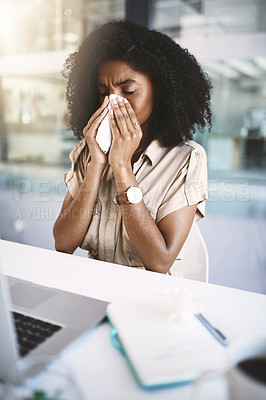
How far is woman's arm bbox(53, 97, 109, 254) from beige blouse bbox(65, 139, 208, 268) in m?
0.05

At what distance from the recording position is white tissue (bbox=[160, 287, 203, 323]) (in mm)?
594

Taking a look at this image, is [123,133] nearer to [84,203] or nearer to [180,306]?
[84,203]

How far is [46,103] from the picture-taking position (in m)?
3.25

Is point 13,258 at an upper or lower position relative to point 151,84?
lower

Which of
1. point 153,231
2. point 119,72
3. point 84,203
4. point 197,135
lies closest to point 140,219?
point 153,231

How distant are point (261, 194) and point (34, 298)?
232 centimetres

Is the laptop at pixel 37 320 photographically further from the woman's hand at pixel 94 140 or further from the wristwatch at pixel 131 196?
the woman's hand at pixel 94 140

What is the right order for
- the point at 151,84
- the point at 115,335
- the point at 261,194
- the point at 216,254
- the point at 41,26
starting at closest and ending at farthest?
the point at 115,335 < the point at 151,84 < the point at 216,254 < the point at 261,194 < the point at 41,26

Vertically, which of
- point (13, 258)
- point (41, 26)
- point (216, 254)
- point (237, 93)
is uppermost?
point (41, 26)

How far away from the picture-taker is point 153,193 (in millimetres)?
1198

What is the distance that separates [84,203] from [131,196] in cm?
17

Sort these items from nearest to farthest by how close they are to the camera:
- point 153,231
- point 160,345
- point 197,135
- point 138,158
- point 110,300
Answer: point 160,345 → point 110,300 → point 153,231 → point 138,158 → point 197,135

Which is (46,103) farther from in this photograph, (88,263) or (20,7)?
(88,263)

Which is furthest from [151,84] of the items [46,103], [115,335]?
[46,103]
